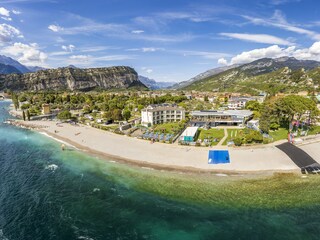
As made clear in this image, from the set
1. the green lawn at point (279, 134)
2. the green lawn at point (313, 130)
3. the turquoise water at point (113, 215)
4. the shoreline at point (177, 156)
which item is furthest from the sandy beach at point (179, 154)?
the green lawn at point (313, 130)

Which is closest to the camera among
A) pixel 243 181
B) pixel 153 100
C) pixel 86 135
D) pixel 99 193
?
pixel 99 193

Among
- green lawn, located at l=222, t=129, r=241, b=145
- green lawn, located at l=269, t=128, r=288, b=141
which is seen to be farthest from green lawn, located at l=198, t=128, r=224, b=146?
green lawn, located at l=269, t=128, r=288, b=141

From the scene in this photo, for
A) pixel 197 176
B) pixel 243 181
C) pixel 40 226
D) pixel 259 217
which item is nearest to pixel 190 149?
pixel 197 176

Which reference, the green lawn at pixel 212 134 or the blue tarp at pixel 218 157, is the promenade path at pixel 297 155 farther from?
the green lawn at pixel 212 134

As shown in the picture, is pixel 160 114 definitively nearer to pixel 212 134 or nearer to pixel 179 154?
pixel 212 134

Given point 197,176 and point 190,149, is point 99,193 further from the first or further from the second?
point 190,149

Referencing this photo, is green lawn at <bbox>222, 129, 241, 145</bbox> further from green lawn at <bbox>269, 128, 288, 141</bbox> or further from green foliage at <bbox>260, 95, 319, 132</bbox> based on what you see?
green lawn at <bbox>269, 128, 288, 141</bbox>

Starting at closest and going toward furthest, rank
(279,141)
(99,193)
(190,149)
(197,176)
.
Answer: (99,193) < (197,176) < (190,149) < (279,141)
